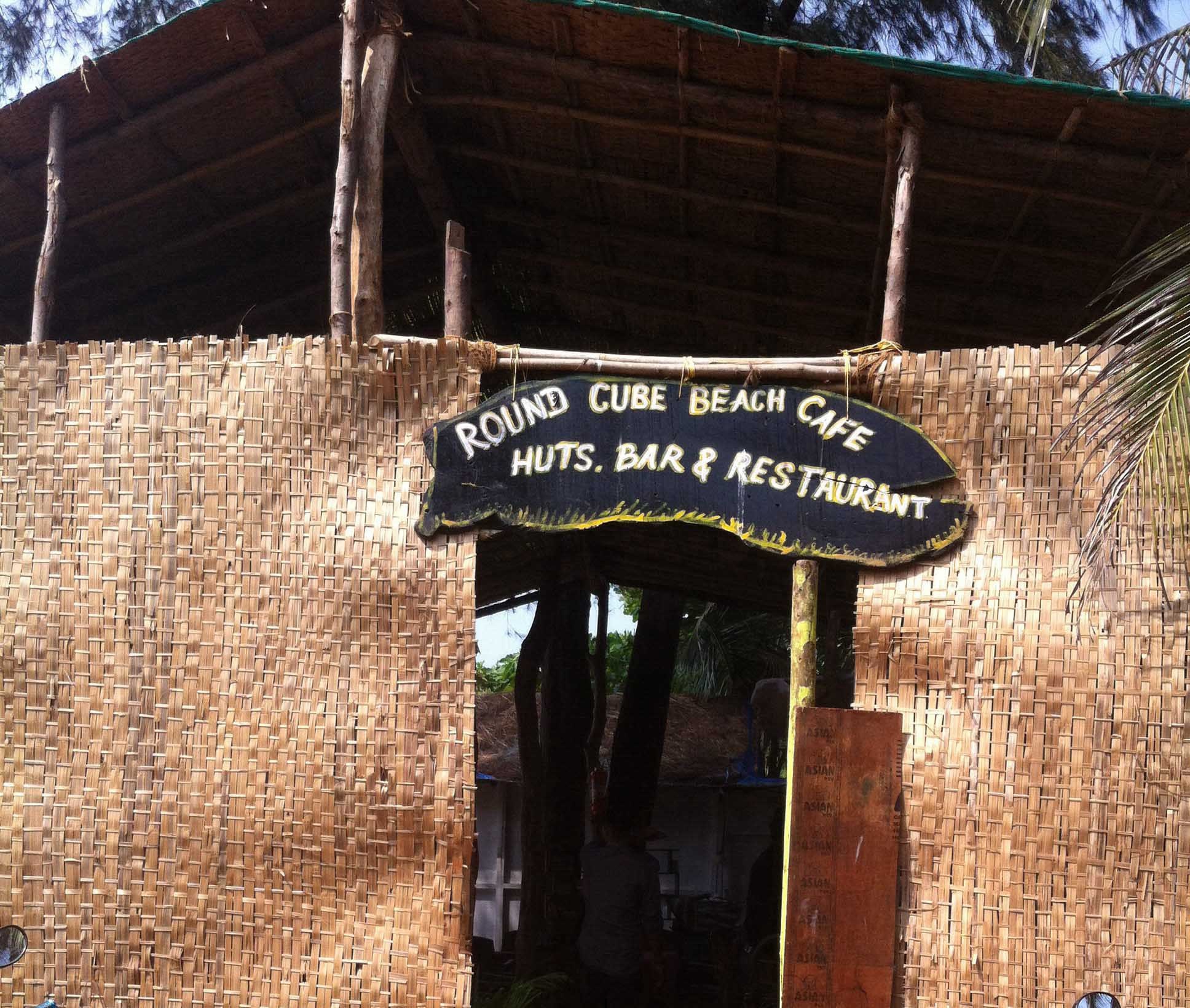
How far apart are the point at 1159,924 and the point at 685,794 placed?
412 inches

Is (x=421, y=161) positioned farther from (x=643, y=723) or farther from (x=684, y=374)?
(x=643, y=723)

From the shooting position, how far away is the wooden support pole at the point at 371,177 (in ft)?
16.0

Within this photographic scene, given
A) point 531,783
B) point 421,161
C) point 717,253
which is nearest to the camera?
point 421,161

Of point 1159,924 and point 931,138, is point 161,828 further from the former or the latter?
point 931,138

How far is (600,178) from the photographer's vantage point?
584 cm

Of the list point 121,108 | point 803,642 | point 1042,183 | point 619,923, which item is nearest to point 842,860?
point 803,642

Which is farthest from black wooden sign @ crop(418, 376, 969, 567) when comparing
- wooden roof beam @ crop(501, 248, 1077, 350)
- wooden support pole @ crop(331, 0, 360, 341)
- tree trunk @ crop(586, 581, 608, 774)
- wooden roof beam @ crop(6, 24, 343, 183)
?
tree trunk @ crop(586, 581, 608, 774)

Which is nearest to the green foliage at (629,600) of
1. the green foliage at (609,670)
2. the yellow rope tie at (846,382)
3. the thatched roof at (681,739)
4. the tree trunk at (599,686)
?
the green foliage at (609,670)

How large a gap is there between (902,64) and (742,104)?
0.70 m

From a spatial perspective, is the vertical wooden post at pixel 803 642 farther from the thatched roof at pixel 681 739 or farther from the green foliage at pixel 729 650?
the green foliage at pixel 729 650

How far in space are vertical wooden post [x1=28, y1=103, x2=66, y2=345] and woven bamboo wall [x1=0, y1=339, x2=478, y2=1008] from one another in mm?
551

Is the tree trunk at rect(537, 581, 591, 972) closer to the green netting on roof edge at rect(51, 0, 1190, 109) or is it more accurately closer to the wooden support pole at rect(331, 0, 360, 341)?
the wooden support pole at rect(331, 0, 360, 341)

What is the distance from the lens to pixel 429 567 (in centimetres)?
457

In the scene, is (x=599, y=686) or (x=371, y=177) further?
(x=599, y=686)
